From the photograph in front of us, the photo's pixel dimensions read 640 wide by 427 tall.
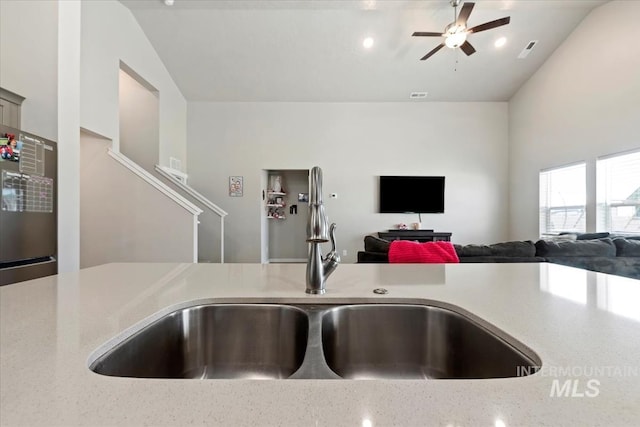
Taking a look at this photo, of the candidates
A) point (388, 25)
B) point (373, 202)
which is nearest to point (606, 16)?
point (388, 25)

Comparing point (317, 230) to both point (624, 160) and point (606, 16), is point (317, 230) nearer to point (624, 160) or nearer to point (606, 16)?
point (624, 160)

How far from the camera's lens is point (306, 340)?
782mm

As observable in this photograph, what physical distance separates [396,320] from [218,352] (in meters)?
0.53

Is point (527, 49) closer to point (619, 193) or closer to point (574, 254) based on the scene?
point (619, 193)

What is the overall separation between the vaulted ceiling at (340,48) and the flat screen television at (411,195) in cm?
168

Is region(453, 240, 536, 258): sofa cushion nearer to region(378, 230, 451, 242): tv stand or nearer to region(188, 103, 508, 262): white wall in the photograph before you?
region(378, 230, 451, 242): tv stand

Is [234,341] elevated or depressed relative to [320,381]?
depressed

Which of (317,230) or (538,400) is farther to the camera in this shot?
(317,230)

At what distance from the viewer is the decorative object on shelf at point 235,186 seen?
5.98 metres

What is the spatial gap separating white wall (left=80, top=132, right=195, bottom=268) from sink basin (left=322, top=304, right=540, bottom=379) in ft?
10.4

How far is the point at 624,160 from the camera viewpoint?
381cm

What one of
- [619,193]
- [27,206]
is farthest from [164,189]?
[619,193]

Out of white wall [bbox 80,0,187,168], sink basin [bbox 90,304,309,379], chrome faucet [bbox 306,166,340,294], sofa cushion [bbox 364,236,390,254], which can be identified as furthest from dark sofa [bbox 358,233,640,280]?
white wall [bbox 80,0,187,168]

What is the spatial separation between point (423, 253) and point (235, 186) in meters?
4.39
